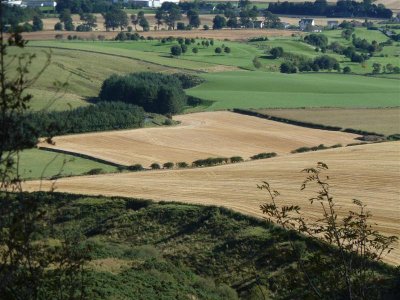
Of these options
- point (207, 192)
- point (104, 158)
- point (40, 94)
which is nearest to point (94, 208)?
point (207, 192)

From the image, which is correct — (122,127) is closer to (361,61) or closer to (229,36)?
(361,61)

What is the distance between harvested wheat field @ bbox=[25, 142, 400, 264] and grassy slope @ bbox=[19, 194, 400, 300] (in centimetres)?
157

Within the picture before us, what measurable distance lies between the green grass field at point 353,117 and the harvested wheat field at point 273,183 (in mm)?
16100

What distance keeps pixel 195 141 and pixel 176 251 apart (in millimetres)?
29321

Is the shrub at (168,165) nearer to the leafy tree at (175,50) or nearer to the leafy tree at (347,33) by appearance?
the leafy tree at (175,50)

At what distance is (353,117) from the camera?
74.6 metres

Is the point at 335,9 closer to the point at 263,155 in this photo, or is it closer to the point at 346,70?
the point at 346,70

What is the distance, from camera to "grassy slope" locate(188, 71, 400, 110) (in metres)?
83.6

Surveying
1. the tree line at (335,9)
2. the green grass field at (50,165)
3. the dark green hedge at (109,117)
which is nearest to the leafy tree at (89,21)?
the tree line at (335,9)

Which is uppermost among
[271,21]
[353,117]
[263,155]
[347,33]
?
[263,155]

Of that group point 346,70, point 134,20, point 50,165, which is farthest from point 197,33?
point 50,165

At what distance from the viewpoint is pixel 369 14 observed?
166625 millimetres

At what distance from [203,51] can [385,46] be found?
89.4 ft

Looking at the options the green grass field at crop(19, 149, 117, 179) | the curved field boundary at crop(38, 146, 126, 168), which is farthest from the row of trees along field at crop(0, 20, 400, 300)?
the curved field boundary at crop(38, 146, 126, 168)
